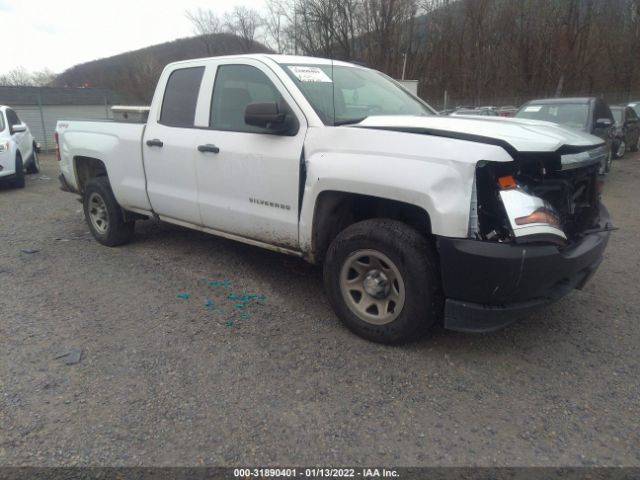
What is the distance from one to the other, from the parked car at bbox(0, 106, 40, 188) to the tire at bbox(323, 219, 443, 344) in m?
9.38

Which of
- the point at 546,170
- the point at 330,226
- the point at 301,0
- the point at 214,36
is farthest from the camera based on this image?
the point at 301,0

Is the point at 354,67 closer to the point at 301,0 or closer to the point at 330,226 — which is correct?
the point at 330,226

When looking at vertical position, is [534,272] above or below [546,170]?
below

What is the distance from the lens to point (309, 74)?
3812mm

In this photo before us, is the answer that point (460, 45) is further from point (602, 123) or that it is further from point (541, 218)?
point (541, 218)

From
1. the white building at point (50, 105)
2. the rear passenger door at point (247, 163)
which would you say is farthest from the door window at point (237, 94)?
the white building at point (50, 105)

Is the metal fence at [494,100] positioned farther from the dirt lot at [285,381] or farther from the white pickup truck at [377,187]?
the dirt lot at [285,381]

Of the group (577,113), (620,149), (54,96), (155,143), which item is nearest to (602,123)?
(577,113)

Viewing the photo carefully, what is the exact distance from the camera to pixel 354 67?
442cm

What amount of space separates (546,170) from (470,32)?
141 feet

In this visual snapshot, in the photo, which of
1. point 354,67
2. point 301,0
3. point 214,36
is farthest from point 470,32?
point 354,67

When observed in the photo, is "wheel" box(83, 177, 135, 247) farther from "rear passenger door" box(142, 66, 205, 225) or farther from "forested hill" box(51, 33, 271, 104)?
"forested hill" box(51, 33, 271, 104)

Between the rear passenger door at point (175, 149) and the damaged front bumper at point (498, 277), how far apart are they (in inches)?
98.0

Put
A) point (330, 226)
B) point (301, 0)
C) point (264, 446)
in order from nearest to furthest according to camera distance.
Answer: point (264, 446)
point (330, 226)
point (301, 0)
